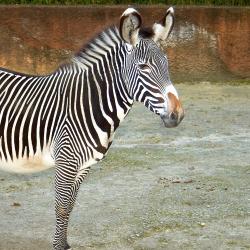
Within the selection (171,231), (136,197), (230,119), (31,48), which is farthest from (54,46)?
(171,231)

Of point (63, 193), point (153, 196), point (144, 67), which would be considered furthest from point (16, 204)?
point (144, 67)

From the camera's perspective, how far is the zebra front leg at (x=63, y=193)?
4.28 m

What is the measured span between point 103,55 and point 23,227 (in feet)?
6.08

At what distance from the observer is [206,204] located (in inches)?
230

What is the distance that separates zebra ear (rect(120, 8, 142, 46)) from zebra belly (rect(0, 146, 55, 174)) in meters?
0.99

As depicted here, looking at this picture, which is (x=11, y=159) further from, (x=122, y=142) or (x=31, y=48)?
(x=31, y=48)

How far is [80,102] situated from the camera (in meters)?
4.32

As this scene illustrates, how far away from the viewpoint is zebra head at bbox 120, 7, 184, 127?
3.93 m

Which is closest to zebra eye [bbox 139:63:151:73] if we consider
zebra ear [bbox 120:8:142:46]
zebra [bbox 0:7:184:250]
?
zebra [bbox 0:7:184:250]

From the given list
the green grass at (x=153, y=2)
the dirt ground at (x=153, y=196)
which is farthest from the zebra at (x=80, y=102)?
the green grass at (x=153, y=2)

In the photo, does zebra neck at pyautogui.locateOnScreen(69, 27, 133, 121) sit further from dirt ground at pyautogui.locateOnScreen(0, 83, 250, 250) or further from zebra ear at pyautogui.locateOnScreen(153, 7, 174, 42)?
dirt ground at pyautogui.locateOnScreen(0, 83, 250, 250)

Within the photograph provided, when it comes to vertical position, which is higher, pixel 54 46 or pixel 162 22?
pixel 162 22

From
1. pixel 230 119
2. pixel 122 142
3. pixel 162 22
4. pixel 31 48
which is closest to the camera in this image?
pixel 162 22

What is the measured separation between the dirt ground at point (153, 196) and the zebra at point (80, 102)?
30.8 inches
